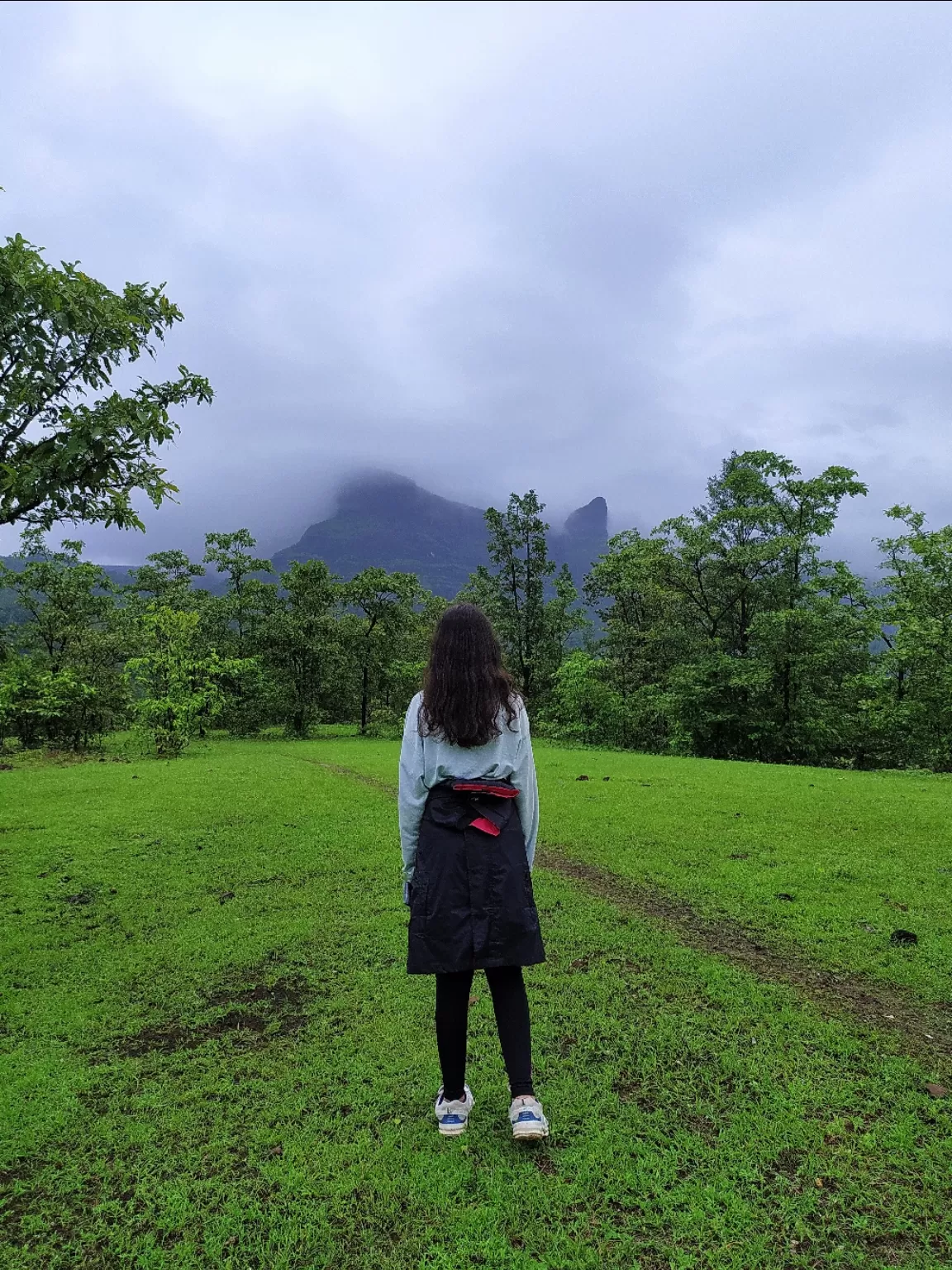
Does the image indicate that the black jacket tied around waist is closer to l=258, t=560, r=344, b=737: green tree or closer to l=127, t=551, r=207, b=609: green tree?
l=258, t=560, r=344, b=737: green tree

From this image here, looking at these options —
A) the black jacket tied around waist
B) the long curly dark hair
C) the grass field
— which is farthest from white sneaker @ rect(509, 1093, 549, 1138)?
the long curly dark hair

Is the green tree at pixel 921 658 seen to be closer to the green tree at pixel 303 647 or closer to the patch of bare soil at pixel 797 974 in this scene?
the patch of bare soil at pixel 797 974

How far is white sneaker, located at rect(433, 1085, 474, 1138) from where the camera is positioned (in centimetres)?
296

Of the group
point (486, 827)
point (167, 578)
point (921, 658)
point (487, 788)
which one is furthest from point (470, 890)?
point (167, 578)

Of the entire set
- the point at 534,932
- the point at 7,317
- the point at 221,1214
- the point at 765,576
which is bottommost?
the point at 221,1214

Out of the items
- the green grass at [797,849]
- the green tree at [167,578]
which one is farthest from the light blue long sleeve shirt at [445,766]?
the green tree at [167,578]

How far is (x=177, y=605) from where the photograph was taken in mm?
33031

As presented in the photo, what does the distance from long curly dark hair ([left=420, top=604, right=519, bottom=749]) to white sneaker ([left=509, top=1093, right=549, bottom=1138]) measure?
1582mm

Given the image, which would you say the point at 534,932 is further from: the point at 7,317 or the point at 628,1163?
the point at 7,317

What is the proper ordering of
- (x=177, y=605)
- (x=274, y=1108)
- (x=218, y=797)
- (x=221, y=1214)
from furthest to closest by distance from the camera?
(x=177, y=605) → (x=218, y=797) → (x=274, y=1108) → (x=221, y=1214)

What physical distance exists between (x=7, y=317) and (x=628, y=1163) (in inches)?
218

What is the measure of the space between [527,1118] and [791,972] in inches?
107

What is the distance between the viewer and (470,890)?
278 centimetres

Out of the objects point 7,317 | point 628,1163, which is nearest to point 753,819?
point 628,1163
